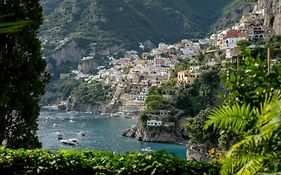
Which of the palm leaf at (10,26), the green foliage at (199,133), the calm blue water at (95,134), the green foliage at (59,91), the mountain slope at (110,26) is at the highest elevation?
the mountain slope at (110,26)

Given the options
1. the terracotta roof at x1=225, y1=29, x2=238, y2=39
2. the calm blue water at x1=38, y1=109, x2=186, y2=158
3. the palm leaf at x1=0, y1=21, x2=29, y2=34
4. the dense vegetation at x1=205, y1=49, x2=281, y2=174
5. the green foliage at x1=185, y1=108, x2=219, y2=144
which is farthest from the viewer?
the terracotta roof at x1=225, y1=29, x2=238, y2=39

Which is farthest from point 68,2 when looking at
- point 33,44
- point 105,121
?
point 33,44

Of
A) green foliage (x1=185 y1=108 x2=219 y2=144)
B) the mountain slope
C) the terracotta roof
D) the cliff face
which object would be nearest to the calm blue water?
green foliage (x1=185 y1=108 x2=219 y2=144)

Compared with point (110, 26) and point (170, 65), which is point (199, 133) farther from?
point (110, 26)

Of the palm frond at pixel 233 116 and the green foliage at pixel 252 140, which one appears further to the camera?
the palm frond at pixel 233 116

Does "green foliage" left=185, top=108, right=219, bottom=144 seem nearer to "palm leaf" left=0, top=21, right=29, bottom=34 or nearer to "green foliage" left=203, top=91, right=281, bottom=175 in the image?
"green foliage" left=203, top=91, right=281, bottom=175

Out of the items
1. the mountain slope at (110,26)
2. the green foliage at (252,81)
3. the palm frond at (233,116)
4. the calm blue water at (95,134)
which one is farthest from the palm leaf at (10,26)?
the mountain slope at (110,26)

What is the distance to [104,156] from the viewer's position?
488cm

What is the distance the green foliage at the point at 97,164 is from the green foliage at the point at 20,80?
347 cm

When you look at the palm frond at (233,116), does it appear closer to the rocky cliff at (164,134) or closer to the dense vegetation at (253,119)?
the dense vegetation at (253,119)

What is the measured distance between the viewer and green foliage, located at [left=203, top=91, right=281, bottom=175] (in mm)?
1977

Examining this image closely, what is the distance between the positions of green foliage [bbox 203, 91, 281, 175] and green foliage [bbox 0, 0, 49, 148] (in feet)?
21.3

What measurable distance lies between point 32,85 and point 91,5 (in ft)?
358

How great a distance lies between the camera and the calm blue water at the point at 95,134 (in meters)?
41.9
